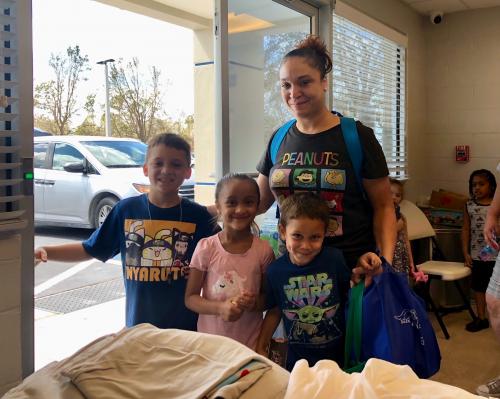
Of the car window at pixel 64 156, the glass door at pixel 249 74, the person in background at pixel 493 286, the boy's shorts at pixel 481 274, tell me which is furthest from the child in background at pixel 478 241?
the car window at pixel 64 156

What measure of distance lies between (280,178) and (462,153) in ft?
11.9

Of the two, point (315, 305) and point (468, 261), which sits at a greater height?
point (315, 305)

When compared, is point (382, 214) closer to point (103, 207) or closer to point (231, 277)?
point (231, 277)

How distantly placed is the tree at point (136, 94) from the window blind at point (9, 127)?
245cm

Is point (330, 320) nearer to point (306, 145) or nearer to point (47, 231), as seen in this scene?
point (306, 145)

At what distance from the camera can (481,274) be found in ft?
12.8

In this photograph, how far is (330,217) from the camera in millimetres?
1591

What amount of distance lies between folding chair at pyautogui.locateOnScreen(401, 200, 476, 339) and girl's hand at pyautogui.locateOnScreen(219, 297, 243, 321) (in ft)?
8.78

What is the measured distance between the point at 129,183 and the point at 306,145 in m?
3.48

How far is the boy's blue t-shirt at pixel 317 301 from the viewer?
150 centimetres

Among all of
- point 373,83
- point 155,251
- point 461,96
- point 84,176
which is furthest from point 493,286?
point 84,176

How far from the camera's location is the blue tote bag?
4.40ft

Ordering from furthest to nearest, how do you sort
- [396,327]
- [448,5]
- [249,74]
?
[448,5]
[249,74]
[396,327]

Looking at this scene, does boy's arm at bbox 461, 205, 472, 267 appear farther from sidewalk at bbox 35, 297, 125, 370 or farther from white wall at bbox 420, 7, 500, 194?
sidewalk at bbox 35, 297, 125, 370
